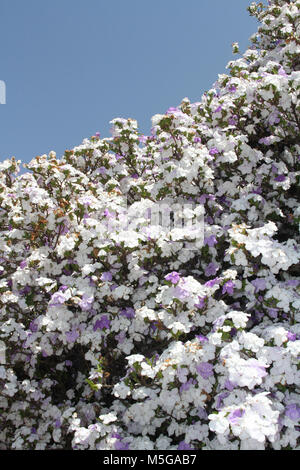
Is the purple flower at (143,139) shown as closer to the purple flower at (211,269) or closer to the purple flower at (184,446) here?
the purple flower at (211,269)

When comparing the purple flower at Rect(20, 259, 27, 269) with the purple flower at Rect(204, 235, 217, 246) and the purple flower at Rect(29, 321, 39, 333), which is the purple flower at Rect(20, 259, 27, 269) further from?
the purple flower at Rect(204, 235, 217, 246)

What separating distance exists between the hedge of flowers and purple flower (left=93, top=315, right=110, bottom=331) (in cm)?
2

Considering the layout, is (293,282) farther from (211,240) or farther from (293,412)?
(293,412)

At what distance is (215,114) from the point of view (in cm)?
813

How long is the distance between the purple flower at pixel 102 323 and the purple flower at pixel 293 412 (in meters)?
2.73

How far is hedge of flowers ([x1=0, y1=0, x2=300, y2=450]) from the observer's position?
15.2 ft

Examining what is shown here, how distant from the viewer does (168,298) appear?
5.35 metres

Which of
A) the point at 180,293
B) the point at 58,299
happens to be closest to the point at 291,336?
the point at 180,293

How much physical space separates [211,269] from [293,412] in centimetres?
249

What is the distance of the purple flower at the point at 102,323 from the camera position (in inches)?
233

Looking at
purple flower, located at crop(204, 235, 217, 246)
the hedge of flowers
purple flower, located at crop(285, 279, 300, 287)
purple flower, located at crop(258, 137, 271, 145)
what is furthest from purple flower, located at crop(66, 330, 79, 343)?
purple flower, located at crop(258, 137, 271, 145)

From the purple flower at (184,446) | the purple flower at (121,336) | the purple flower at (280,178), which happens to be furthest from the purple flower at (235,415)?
the purple flower at (280,178)
